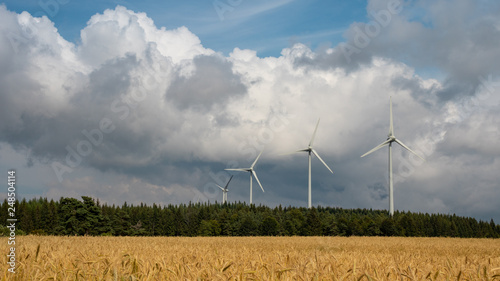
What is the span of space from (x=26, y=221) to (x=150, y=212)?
118ft

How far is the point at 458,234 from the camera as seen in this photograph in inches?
6540

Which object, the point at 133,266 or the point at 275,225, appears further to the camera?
the point at 275,225

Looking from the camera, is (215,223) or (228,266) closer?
(228,266)

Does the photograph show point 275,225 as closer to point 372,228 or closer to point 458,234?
point 372,228

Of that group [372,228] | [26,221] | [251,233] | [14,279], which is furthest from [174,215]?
[14,279]

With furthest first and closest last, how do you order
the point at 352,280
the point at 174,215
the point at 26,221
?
the point at 174,215, the point at 26,221, the point at 352,280

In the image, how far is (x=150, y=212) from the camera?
5546 inches

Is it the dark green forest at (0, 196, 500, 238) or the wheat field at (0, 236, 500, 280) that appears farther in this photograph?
the dark green forest at (0, 196, 500, 238)

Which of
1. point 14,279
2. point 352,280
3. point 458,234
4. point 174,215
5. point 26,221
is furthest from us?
point 458,234

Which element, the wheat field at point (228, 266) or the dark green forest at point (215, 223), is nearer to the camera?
the wheat field at point (228, 266)

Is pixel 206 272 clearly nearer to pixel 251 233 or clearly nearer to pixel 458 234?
pixel 251 233

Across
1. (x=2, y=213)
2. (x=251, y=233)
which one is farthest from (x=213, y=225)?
(x=2, y=213)

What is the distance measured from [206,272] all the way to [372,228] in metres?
132

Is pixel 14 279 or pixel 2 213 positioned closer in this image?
pixel 14 279
